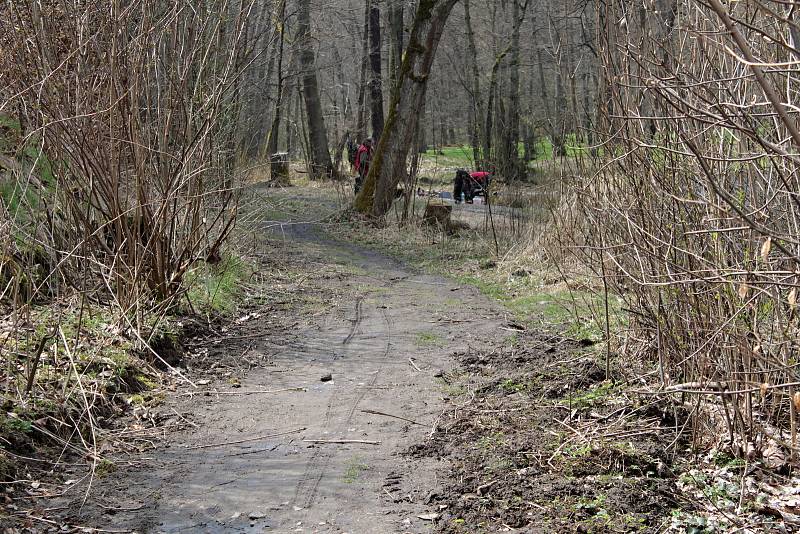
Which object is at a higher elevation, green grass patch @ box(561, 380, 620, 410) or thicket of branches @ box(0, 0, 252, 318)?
thicket of branches @ box(0, 0, 252, 318)

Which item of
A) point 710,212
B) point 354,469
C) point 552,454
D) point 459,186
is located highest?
point 710,212

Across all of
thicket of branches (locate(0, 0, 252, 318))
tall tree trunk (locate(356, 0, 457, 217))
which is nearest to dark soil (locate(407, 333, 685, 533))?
thicket of branches (locate(0, 0, 252, 318))

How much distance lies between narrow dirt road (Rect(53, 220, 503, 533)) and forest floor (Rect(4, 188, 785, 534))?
15mm

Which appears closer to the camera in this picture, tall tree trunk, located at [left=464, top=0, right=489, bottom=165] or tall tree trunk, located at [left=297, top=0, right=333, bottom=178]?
tall tree trunk, located at [left=464, top=0, right=489, bottom=165]

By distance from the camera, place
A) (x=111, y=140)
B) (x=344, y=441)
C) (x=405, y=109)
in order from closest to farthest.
Answer: (x=344, y=441), (x=111, y=140), (x=405, y=109)

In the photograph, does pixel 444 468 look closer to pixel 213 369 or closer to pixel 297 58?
pixel 213 369

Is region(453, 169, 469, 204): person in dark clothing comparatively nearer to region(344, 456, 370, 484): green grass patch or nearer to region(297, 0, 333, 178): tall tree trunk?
region(297, 0, 333, 178): tall tree trunk

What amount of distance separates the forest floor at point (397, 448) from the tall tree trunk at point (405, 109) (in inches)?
357

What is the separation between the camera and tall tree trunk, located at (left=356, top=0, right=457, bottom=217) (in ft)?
53.0

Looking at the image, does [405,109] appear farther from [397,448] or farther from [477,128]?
[397,448]

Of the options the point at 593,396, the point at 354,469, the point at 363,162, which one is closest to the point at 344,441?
the point at 354,469

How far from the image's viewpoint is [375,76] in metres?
25.0

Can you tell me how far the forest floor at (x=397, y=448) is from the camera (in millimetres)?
3967

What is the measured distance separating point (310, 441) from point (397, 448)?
55 centimetres
